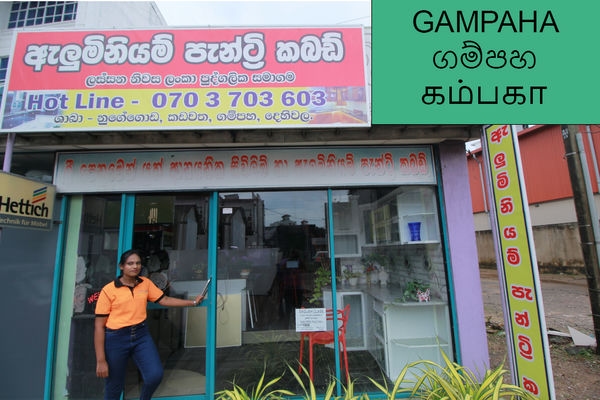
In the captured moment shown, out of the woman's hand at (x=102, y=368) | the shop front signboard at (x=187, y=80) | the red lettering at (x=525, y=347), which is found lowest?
the woman's hand at (x=102, y=368)

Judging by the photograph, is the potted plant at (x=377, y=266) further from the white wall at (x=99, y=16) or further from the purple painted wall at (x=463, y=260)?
the white wall at (x=99, y=16)

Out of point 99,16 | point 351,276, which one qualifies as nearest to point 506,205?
point 351,276

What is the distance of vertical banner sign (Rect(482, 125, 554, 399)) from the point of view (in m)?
2.92

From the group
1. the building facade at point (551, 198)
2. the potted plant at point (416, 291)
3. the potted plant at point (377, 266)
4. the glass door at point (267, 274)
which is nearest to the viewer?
the glass door at point (267, 274)

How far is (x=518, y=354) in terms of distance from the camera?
3.15 meters

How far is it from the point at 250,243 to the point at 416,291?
2.41 metres

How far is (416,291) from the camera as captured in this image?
14.4 ft

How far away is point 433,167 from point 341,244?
64.4 inches

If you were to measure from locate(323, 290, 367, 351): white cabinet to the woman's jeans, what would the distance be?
7.02 feet

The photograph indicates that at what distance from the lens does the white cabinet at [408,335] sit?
13.8 feet

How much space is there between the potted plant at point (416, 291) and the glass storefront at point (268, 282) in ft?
0.05

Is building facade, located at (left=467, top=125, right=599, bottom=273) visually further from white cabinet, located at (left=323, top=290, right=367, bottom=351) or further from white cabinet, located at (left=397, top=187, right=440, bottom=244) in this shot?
white cabinet, located at (left=323, top=290, right=367, bottom=351)

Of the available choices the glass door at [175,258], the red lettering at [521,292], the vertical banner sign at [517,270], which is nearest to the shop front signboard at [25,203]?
the glass door at [175,258]

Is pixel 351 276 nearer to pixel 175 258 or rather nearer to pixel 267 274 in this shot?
pixel 267 274
